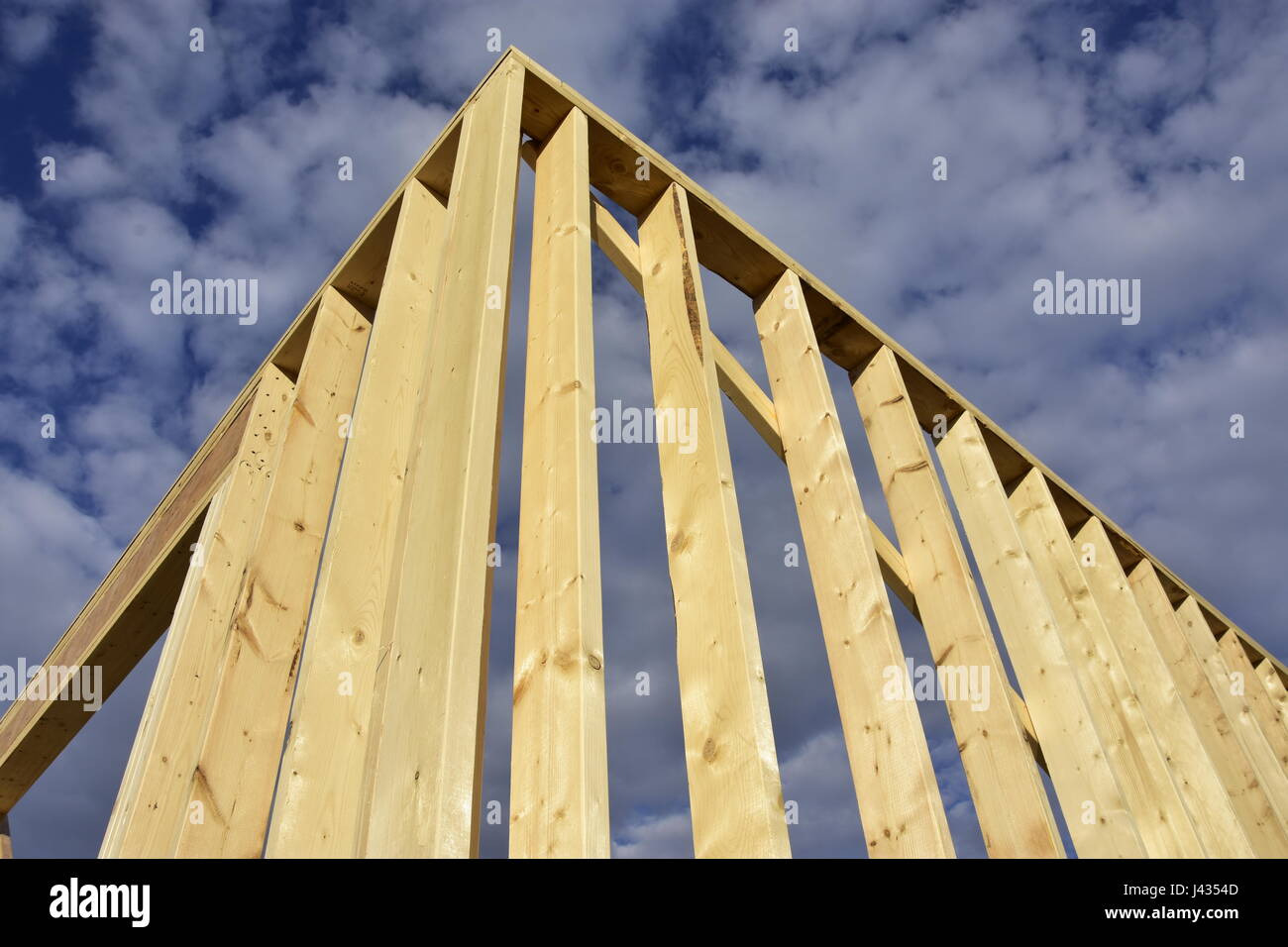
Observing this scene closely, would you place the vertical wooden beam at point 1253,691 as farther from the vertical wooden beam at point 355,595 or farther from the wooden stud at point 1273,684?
the vertical wooden beam at point 355,595

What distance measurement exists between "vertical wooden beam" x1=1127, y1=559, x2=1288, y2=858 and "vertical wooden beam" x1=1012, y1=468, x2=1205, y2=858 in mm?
528

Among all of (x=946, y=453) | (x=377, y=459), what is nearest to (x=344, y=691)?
(x=377, y=459)

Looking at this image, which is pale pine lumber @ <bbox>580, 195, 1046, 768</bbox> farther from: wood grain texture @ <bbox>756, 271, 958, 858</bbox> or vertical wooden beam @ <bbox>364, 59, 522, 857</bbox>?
vertical wooden beam @ <bbox>364, 59, 522, 857</bbox>

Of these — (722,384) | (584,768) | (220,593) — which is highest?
(722,384)

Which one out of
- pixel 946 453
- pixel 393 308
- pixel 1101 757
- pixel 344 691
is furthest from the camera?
pixel 946 453

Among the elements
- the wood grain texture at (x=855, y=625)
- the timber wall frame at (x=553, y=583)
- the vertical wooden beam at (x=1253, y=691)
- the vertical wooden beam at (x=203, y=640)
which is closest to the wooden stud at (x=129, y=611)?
the timber wall frame at (x=553, y=583)

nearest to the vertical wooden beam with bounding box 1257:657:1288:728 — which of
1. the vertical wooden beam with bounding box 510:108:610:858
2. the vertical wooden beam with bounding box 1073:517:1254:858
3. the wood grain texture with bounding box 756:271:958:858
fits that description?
the vertical wooden beam with bounding box 1073:517:1254:858

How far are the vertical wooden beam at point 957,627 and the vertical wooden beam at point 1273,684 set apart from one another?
3.51 metres

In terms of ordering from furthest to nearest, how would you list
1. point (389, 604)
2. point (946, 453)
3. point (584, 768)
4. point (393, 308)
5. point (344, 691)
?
1. point (946, 453)
2. point (393, 308)
3. point (344, 691)
4. point (389, 604)
5. point (584, 768)

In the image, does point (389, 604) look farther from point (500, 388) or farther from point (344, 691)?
point (500, 388)

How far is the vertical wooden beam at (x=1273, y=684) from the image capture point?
5.00 m

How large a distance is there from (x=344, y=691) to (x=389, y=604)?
1.15 feet
